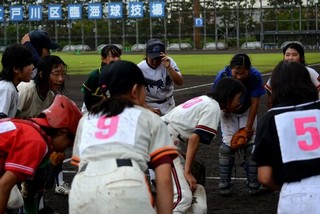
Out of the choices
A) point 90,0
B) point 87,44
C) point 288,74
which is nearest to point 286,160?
point 288,74

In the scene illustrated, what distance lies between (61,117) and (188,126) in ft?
6.57

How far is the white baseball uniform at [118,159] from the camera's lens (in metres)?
3.80

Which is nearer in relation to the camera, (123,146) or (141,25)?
(123,146)

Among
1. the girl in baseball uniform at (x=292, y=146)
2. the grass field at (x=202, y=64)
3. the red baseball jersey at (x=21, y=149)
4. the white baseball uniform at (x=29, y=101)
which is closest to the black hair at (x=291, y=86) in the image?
the girl in baseball uniform at (x=292, y=146)

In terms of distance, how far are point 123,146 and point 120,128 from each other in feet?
0.33

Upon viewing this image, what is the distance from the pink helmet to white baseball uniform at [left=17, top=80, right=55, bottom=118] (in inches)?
89.8

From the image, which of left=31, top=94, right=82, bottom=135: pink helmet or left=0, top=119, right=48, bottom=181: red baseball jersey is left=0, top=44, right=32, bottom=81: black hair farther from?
left=0, top=119, right=48, bottom=181: red baseball jersey

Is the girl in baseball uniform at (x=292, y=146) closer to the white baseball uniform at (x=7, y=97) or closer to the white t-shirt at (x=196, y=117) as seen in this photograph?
the white t-shirt at (x=196, y=117)

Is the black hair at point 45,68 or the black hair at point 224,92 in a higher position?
the black hair at point 45,68

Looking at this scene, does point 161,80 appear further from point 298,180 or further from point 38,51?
point 298,180

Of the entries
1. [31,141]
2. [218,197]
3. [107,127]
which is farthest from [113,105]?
[218,197]

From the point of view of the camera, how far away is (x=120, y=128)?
3.96m

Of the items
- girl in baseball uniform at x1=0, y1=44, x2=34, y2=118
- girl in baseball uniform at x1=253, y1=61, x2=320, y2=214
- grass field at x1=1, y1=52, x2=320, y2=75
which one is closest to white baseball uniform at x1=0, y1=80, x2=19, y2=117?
girl in baseball uniform at x1=0, y1=44, x2=34, y2=118

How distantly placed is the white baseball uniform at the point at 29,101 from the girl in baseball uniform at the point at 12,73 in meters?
0.89
